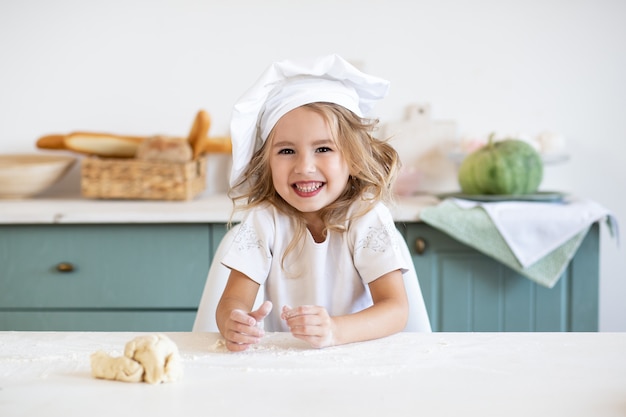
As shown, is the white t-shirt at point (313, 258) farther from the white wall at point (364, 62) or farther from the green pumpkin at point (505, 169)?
the white wall at point (364, 62)

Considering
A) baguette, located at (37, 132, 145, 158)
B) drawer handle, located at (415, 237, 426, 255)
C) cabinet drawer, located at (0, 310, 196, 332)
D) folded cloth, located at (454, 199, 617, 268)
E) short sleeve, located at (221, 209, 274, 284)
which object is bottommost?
cabinet drawer, located at (0, 310, 196, 332)

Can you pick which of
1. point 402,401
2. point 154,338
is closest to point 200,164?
point 154,338

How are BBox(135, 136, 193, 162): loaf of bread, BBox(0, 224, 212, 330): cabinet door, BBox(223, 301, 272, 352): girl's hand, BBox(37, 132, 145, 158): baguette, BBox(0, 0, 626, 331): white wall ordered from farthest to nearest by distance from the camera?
BBox(0, 0, 626, 331): white wall → BBox(37, 132, 145, 158): baguette → BBox(135, 136, 193, 162): loaf of bread → BBox(0, 224, 212, 330): cabinet door → BBox(223, 301, 272, 352): girl's hand

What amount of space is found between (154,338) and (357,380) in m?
0.23

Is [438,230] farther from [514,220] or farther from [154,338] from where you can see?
[154,338]

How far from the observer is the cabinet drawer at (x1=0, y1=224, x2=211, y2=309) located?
218 cm

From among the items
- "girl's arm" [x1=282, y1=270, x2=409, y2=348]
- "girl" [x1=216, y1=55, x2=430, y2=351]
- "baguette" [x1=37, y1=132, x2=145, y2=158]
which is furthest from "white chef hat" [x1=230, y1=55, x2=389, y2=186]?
"baguette" [x1=37, y1=132, x2=145, y2=158]

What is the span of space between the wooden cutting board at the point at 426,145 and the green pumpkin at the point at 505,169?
1.03 feet

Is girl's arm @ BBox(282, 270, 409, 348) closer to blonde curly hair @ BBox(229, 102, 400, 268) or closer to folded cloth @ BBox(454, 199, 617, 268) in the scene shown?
blonde curly hair @ BBox(229, 102, 400, 268)

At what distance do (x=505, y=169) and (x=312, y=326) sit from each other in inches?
52.1

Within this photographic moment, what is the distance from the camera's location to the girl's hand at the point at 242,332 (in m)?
1.04

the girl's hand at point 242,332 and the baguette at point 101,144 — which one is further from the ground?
the baguette at point 101,144

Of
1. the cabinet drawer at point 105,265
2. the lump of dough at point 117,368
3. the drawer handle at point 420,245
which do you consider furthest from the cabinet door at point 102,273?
the lump of dough at point 117,368

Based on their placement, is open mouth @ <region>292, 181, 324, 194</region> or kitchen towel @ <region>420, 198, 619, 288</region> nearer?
open mouth @ <region>292, 181, 324, 194</region>
